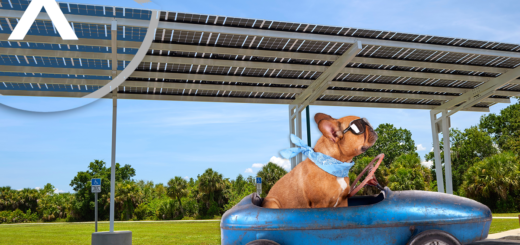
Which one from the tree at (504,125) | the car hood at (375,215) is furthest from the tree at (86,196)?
the car hood at (375,215)

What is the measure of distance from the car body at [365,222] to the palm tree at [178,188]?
49793 mm

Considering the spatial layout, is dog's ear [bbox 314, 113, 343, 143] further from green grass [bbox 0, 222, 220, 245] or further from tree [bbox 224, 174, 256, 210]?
tree [bbox 224, 174, 256, 210]

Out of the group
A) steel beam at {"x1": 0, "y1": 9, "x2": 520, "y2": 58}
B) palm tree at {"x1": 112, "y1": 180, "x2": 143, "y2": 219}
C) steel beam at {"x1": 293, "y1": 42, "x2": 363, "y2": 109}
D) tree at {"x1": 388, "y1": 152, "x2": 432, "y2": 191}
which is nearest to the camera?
steel beam at {"x1": 0, "y1": 9, "x2": 520, "y2": 58}

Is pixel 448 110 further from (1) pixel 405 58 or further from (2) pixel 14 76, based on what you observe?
(2) pixel 14 76

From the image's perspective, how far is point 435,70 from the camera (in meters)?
16.0

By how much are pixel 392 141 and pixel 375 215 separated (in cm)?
6189

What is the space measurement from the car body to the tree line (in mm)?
28292

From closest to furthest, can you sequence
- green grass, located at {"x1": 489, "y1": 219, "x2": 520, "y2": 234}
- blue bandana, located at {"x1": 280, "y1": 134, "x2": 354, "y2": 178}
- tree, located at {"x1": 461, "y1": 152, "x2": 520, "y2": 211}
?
blue bandana, located at {"x1": 280, "y1": 134, "x2": 354, "y2": 178} < green grass, located at {"x1": 489, "y1": 219, "x2": 520, "y2": 234} < tree, located at {"x1": 461, "y1": 152, "x2": 520, "y2": 211}

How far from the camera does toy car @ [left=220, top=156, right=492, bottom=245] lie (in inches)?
178

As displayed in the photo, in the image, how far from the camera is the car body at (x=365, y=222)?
178 inches

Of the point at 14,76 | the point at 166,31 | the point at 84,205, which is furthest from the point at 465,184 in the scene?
the point at 84,205

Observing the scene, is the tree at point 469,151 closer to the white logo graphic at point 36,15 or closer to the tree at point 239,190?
the tree at point 239,190

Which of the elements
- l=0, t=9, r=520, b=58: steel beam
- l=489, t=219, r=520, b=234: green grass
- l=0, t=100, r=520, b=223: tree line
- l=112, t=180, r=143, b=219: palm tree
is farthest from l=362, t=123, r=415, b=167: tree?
l=0, t=9, r=520, b=58: steel beam

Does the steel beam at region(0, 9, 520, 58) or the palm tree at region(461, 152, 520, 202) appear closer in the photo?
the steel beam at region(0, 9, 520, 58)
